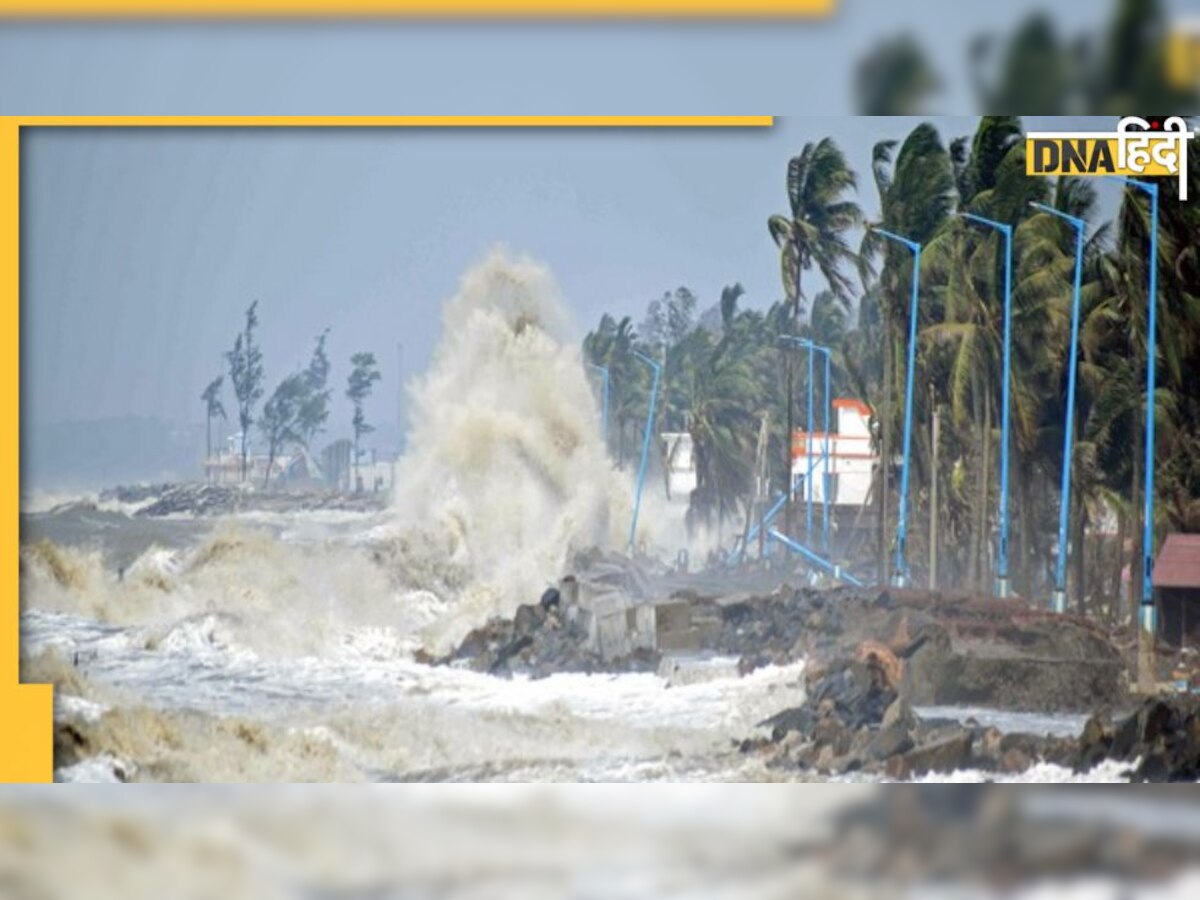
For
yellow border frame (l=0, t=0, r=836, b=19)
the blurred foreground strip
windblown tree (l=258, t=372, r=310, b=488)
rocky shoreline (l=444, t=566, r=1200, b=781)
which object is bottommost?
the blurred foreground strip

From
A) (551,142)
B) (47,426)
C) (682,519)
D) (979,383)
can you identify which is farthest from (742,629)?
(47,426)

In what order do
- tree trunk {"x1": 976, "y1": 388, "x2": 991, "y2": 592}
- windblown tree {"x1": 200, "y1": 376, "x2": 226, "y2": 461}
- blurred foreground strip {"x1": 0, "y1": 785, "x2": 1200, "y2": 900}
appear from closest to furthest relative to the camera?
blurred foreground strip {"x1": 0, "y1": 785, "x2": 1200, "y2": 900}, windblown tree {"x1": 200, "y1": 376, "x2": 226, "y2": 461}, tree trunk {"x1": 976, "y1": 388, "x2": 991, "y2": 592}

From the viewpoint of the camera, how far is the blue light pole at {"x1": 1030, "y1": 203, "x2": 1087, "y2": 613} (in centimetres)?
1002

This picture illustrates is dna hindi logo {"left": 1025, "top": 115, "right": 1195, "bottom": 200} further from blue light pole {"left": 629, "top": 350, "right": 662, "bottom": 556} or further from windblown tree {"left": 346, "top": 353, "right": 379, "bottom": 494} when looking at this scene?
windblown tree {"left": 346, "top": 353, "right": 379, "bottom": 494}

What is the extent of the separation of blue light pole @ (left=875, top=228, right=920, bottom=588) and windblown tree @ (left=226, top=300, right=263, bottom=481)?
2.38 metres

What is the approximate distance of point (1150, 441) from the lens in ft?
32.8

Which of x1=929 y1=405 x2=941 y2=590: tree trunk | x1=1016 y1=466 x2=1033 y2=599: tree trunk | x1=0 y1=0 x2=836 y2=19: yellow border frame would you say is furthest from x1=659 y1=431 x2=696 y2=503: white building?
x1=0 y1=0 x2=836 y2=19: yellow border frame

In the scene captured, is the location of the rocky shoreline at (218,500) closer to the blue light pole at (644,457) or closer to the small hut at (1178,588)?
the blue light pole at (644,457)

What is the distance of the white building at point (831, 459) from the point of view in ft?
33.3

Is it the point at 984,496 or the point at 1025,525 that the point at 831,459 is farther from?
the point at 1025,525

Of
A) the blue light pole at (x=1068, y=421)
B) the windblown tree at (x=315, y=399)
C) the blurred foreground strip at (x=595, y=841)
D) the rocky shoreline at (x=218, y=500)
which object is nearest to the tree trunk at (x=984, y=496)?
the blue light pole at (x=1068, y=421)

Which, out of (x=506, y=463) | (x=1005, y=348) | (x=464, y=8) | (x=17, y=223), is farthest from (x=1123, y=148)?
(x=17, y=223)

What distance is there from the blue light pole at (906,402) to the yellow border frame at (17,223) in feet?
2.54

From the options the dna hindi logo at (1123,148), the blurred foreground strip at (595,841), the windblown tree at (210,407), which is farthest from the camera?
the windblown tree at (210,407)
